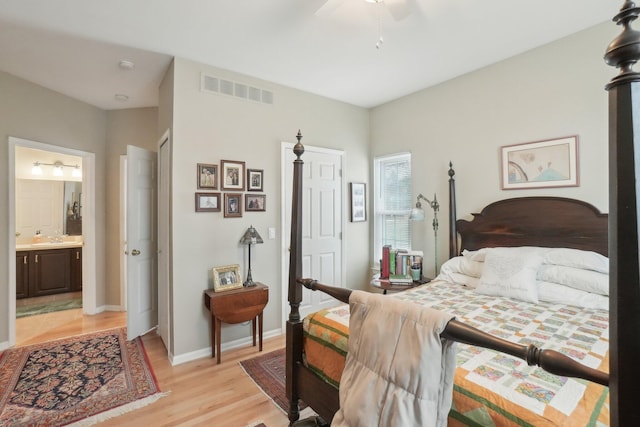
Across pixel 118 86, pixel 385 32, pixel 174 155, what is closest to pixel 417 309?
pixel 385 32

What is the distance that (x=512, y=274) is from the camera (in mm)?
2266

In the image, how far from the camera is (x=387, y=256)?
3.36 m

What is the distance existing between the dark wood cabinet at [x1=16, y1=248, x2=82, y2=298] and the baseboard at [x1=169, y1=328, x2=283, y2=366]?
11.0 ft

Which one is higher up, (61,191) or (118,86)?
(118,86)

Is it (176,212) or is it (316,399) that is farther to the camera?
(176,212)

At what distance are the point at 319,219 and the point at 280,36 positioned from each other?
2008mm

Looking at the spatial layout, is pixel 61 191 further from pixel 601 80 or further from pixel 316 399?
pixel 601 80

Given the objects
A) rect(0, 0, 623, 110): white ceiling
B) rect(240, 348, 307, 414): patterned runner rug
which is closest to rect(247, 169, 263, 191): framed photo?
rect(0, 0, 623, 110): white ceiling

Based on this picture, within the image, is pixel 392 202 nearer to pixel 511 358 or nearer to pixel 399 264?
pixel 399 264

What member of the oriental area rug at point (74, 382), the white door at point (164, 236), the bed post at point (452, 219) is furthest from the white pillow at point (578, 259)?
the white door at point (164, 236)

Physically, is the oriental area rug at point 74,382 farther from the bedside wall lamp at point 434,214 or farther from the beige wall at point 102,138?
the bedside wall lamp at point 434,214

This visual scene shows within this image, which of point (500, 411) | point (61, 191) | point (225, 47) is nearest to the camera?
point (500, 411)

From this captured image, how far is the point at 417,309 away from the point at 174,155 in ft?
8.26

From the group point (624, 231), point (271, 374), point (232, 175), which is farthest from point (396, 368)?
point (232, 175)
